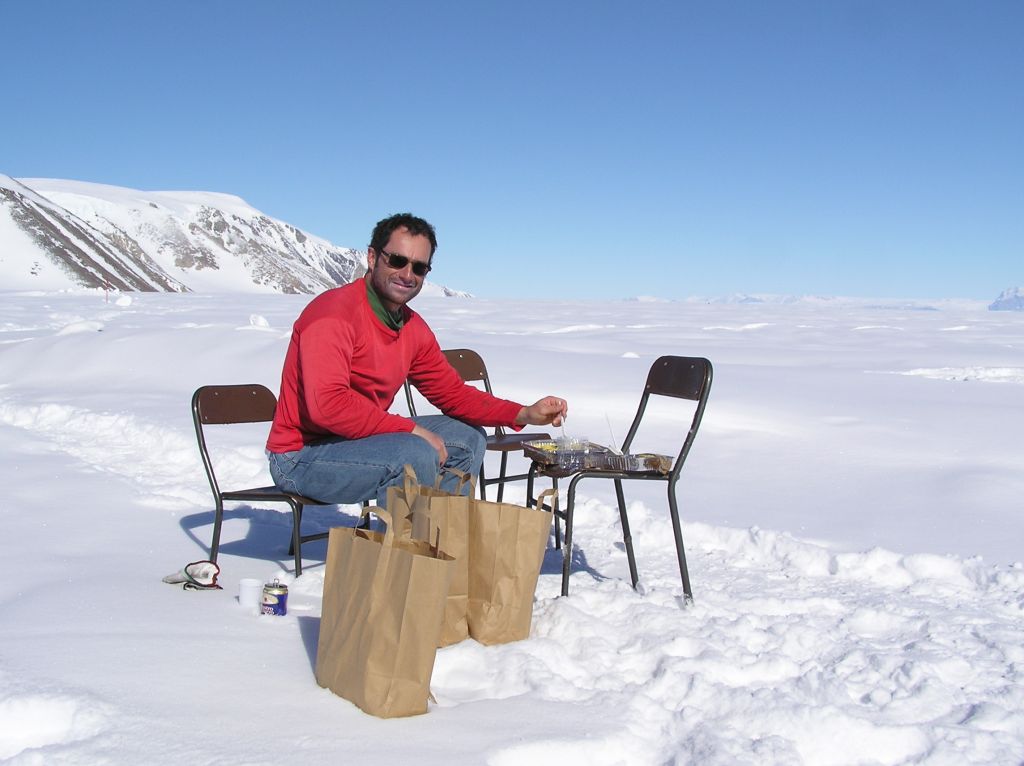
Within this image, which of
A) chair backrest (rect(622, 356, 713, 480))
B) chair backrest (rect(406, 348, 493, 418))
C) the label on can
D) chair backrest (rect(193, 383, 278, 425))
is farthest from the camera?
chair backrest (rect(406, 348, 493, 418))

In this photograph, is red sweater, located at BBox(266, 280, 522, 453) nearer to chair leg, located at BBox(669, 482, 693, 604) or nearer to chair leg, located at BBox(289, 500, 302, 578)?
chair leg, located at BBox(289, 500, 302, 578)

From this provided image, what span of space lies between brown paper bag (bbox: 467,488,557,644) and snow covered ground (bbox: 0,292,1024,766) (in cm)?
9

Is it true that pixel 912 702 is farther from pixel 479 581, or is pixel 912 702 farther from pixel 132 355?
pixel 132 355

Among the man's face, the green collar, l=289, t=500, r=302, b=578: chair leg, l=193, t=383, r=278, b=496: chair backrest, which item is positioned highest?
the man's face

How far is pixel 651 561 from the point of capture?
4098 millimetres

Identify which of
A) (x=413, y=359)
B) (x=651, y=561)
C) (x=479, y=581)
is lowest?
(x=651, y=561)

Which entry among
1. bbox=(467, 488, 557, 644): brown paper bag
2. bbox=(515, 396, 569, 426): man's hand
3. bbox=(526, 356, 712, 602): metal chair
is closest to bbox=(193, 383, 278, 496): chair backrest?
bbox=(515, 396, 569, 426): man's hand

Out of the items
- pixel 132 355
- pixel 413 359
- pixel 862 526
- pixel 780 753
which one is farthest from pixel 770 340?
pixel 780 753

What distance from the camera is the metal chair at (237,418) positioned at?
11.0ft

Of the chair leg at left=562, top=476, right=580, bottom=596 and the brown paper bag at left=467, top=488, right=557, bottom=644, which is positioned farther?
the chair leg at left=562, top=476, right=580, bottom=596

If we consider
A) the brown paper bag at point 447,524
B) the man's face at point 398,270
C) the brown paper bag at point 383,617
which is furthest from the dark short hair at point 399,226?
the brown paper bag at point 383,617

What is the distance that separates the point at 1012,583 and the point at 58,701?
350 cm

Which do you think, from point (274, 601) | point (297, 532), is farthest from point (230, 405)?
point (274, 601)

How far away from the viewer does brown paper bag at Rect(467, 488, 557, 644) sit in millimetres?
2719
